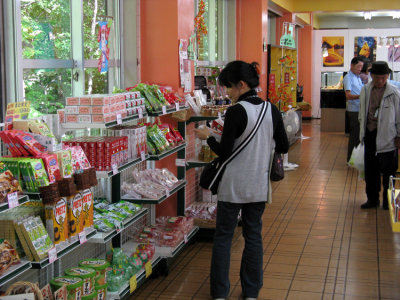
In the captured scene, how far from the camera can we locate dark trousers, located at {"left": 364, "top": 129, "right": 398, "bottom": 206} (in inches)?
259

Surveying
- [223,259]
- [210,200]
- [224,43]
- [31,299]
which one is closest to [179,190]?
[210,200]

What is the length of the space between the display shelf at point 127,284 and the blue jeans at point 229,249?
539mm

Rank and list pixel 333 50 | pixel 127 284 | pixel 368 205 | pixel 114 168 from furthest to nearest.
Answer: pixel 333 50, pixel 368 205, pixel 127 284, pixel 114 168

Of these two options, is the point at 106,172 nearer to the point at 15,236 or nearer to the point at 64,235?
the point at 64,235

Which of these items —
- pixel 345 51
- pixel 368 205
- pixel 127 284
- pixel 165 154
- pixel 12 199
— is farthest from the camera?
pixel 345 51

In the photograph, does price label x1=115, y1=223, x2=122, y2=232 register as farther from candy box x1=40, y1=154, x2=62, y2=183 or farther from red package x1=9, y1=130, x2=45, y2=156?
red package x1=9, y1=130, x2=45, y2=156

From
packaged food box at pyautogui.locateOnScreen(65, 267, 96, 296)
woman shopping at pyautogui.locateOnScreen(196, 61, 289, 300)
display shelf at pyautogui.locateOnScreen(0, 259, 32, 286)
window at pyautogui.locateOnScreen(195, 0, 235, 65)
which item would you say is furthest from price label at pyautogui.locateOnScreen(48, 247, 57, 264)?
window at pyautogui.locateOnScreen(195, 0, 235, 65)

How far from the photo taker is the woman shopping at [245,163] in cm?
395

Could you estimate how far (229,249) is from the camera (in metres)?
4.16

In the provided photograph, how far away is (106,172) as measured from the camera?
12.9 feet

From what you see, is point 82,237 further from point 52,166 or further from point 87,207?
point 52,166

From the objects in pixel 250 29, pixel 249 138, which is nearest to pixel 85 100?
pixel 249 138

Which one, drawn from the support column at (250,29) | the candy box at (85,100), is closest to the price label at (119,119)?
the candy box at (85,100)

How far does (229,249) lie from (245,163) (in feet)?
2.06
